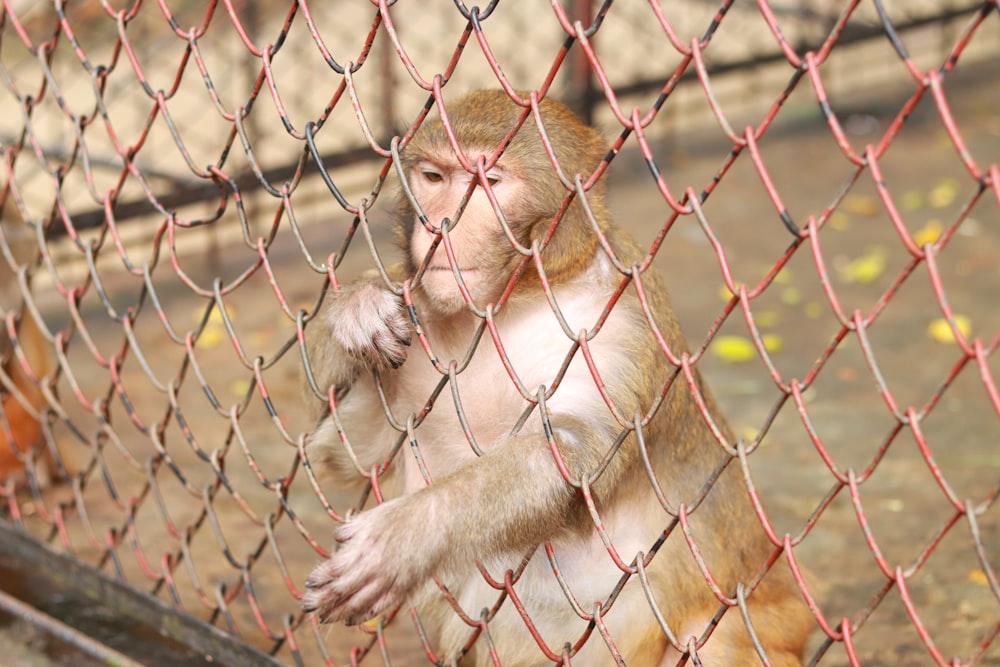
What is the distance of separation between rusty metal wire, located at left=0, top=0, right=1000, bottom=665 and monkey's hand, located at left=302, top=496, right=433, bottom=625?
0.60 ft

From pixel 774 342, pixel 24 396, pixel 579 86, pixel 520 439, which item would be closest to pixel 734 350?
pixel 774 342

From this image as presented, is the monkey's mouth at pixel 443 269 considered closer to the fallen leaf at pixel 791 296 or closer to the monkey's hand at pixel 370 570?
the monkey's hand at pixel 370 570

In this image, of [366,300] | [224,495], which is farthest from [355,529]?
[224,495]

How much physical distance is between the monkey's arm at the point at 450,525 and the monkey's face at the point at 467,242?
35cm

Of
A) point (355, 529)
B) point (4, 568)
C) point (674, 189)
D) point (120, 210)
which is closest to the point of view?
point (355, 529)

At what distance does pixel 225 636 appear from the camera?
3.07 m

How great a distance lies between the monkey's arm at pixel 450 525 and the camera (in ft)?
7.45

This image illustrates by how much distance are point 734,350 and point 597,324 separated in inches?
132

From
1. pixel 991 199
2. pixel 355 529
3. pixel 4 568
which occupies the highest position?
pixel 991 199

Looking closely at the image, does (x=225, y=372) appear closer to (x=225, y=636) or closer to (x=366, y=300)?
(x=225, y=636)

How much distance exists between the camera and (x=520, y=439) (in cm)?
238

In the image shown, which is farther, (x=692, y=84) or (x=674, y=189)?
(x=692, y=84)

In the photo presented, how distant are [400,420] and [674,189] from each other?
4785 millimetres

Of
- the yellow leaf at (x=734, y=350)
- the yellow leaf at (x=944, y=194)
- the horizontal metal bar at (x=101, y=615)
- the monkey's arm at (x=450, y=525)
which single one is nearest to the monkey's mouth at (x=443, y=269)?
the monkey's arm at (x=450, y=525)
